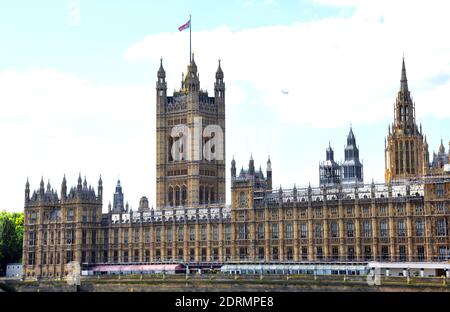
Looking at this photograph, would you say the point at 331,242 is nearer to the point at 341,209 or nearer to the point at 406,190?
the point at 341,209

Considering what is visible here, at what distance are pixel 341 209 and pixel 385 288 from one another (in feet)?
119

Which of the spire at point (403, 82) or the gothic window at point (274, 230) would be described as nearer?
the gothic window at point (274, 230)

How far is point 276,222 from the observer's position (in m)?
149

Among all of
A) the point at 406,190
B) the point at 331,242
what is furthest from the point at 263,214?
the point at 406,190

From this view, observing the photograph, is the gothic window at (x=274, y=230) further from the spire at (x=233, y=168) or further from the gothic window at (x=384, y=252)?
the gothic window at (x=384, y=252)

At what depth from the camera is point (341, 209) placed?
5482 inches

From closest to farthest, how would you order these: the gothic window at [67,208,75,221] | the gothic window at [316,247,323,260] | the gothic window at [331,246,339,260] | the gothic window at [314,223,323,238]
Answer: the gothic window at [331,246,339,260] < the gothic window at [316,247,323,260] < the gothic window at [314,223,323,238] < the gothic window at [67,208,75,221]

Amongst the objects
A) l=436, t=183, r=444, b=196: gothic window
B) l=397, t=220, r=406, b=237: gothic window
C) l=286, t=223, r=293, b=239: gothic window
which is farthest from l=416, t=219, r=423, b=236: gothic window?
l=286, t=223, r=293, b=239: gothic window

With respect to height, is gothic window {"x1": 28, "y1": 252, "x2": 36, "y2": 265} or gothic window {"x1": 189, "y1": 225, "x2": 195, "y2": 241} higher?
gothic window {"x1": 189, "y1": 225, "x2": 195, "y2": 241}

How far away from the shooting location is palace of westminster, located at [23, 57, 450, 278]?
433 ft

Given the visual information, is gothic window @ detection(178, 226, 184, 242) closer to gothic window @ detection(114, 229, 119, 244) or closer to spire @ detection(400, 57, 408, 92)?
gothic window @ detection(114, 229, 119, 244)

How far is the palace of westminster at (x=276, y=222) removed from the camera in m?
132

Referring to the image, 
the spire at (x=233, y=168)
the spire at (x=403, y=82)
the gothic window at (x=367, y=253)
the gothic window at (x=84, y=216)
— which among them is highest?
the spire at (x=403, y=82)

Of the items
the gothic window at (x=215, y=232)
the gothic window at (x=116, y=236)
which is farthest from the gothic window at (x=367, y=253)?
the gothic window at (x=116, y=236)
